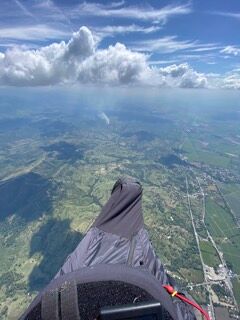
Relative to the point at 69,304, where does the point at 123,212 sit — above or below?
below

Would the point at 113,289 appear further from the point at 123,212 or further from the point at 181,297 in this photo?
the point at 123,212

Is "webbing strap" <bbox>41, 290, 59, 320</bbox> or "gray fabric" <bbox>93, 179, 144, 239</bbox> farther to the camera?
"gray fabric" <bbox>93, 179, 144, 239</bbox>

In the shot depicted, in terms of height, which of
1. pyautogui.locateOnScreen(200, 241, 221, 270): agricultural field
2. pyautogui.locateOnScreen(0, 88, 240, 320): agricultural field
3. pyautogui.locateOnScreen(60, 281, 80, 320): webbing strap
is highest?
pyautogui.locateOnScreen(60, 281, 80, 320): webbing strap

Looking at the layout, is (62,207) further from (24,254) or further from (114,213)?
(114,213)

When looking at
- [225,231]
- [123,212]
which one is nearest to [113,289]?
[123,212]

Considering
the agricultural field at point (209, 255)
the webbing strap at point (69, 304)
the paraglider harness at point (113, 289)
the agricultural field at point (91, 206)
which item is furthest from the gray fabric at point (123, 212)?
the agricultural field at point (209, 255)

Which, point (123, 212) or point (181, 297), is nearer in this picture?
point (181, 297)

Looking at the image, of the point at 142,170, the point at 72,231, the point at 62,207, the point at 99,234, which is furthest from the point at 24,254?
the point at 99,234

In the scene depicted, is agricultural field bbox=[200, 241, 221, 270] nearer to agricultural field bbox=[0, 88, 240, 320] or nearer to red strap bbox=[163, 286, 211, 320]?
agricultural field bbox=[0, 88, 240, 320]

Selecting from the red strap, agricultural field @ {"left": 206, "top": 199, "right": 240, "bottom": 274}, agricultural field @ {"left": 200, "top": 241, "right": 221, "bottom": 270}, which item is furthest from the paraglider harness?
agricultural field @ {"left": 200, "top": 241, "right": 221, "bottom": 270}
